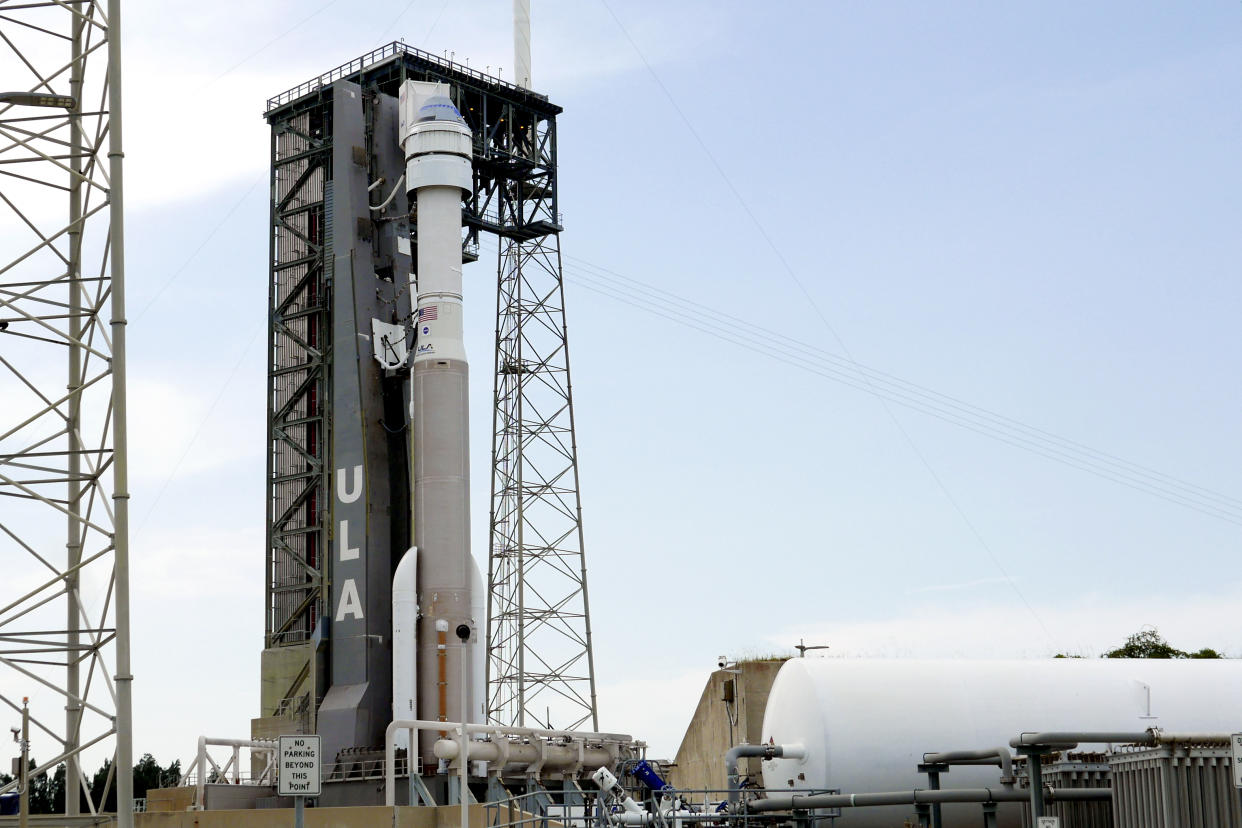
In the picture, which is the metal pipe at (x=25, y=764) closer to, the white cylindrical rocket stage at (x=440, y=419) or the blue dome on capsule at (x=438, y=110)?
the white cylindrical rocket stage at (x=440, y=419)

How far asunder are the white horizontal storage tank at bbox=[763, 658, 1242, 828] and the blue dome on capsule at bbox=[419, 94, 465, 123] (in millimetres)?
19522

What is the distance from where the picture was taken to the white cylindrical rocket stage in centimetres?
3738

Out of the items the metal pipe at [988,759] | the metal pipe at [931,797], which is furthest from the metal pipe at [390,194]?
the metal pipe at [988,759]

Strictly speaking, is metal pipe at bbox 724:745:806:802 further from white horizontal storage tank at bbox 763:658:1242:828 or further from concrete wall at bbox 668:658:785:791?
concrete wall at bbox 668:658:785:791

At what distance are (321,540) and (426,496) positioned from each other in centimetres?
624

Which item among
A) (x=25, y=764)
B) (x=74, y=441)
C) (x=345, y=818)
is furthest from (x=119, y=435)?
(x=345, y=818)

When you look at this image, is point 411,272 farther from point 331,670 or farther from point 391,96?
point 331,670

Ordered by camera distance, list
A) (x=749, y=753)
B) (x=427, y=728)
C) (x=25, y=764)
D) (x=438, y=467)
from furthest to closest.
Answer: (x=438, y=467) < (x=427, y=728) < (x=749, y=753) < (x=25, y=764)

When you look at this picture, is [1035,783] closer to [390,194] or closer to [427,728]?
[427,728]

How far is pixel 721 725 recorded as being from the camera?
43.3 m

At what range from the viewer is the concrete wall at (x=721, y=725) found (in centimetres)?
4084

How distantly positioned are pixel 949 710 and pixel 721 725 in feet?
49.3

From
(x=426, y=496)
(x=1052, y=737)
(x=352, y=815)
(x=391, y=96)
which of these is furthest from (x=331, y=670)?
(x=1052, y=737)

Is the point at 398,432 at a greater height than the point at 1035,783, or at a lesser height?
greater
